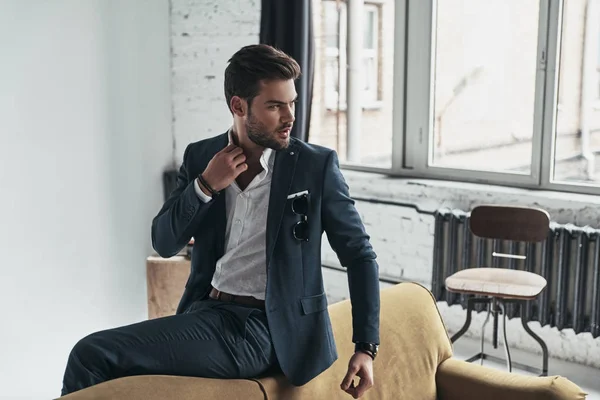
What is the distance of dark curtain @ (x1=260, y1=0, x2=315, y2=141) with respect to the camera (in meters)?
4.11

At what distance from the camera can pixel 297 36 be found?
4.11 metres

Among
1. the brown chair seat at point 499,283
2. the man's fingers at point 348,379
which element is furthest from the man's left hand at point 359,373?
the brown chair seat at point 499,283

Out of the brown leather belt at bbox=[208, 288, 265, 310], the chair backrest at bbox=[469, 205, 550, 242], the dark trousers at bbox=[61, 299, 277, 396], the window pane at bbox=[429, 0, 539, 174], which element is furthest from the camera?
the window pane at bbox=[429, 0, 539, 174]

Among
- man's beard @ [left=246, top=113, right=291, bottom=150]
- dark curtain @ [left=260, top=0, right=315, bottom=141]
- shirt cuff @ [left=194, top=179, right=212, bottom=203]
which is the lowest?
shirt cuff @ [left=194, top=179, right=212, bottom=203]

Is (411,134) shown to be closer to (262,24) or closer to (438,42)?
(438,42)

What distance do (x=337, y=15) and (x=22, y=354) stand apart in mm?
2613

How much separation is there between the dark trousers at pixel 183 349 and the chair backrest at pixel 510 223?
1851 mm

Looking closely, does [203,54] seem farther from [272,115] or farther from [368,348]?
[368,348]

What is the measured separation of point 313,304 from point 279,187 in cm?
29

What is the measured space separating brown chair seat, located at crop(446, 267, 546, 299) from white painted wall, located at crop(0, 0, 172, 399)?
210 centimetres

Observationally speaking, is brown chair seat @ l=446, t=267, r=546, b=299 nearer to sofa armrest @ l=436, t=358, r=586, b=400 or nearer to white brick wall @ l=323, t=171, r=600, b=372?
white brick wall @ l=323, t=171, r=600, b=372

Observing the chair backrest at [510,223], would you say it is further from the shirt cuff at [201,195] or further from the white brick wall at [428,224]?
the shirt cuff at [201,195]

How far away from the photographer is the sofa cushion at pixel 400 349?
186 cm

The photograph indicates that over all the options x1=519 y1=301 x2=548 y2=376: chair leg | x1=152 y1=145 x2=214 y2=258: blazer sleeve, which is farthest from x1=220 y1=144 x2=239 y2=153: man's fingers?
x1=519 y1=301 x2=548 y2=376: chair leg
